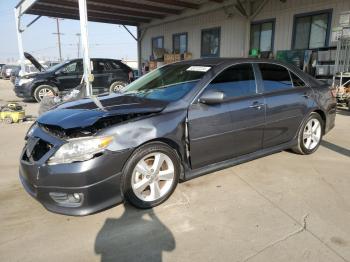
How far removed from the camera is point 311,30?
34.4 ft

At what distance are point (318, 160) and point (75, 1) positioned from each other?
508 inches

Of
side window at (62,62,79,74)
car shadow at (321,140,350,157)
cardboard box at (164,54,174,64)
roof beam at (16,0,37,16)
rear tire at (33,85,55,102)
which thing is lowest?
car shadow at (321,140,350,157)

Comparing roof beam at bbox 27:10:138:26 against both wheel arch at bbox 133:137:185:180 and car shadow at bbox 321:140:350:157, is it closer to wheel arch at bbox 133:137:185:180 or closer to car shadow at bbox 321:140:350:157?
car shadow at bbox 321:140:350:157

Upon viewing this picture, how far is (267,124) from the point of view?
3.93m

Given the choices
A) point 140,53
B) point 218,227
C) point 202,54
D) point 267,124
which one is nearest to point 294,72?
point 267,124

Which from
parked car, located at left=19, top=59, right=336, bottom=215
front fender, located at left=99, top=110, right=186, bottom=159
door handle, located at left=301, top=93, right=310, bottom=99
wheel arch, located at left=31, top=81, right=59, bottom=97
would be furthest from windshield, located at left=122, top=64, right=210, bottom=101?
wheel arch, located at left=31, top=81, right=59, bottom=97

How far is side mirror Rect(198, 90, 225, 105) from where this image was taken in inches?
128

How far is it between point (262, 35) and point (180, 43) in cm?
580

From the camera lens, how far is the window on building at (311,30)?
33.2 feet

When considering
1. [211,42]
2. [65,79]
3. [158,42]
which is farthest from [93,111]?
[158,42]

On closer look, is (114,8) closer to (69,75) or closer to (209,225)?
(69,75)

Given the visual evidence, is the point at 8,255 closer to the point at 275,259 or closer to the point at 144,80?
the point at 275,259

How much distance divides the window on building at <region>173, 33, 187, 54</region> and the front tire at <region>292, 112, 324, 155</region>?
12.7m

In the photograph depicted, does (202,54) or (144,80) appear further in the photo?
(202,54)
